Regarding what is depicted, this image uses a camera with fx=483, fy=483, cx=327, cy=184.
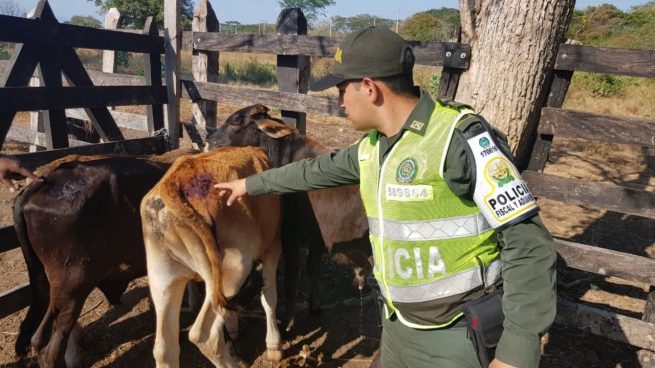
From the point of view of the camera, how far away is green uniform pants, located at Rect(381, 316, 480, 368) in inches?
75.1

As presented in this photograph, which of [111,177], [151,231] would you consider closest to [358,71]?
[151,231]

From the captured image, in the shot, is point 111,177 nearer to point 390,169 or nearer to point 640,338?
point 390,169

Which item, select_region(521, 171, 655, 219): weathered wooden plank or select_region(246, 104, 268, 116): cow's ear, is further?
select_region(246, 104, 268, 116): cow's ear

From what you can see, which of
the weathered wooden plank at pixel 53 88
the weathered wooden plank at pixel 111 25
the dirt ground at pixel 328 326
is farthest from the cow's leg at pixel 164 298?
the weathered wooden plank at pixel 111 25

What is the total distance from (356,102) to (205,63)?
14.2 ft

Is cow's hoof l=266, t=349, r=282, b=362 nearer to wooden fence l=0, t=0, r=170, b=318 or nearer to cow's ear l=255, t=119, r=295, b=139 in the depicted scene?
cow's ear l=255, t=119, r=295, b=139

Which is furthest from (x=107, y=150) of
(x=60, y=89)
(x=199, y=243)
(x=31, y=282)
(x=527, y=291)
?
(x=527, y=291)

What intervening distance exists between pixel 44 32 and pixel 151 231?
2650 millimetres

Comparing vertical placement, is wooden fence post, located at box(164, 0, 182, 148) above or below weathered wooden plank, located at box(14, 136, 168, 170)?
above

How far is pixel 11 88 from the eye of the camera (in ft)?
13.6

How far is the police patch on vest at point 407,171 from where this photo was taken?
5.84ft

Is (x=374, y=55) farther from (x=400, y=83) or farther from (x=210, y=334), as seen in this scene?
(x=210, y=334)

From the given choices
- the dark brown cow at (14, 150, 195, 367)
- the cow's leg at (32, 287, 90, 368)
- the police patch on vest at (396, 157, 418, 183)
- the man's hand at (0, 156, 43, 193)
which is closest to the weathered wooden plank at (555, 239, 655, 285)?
the police patch on vest at (396, 157, 418, 183)

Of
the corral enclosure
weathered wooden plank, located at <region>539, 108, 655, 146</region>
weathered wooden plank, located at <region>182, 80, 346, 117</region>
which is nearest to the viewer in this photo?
weathered wooden plank, located at <region>539, 108, 655, 146</region>
